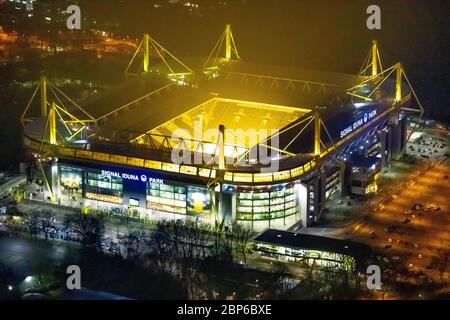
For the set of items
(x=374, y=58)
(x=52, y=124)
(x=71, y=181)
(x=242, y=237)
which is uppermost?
(x=374, y=58)

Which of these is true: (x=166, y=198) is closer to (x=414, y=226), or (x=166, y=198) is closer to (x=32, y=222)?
(x=32, y=222)

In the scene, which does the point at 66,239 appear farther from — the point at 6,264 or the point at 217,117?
the point at 217,117

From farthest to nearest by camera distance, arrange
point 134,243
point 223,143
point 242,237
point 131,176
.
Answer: point 131,176
point 223,143
point 134,243
point 242,237

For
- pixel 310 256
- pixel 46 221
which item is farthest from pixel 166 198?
pixel 310 256

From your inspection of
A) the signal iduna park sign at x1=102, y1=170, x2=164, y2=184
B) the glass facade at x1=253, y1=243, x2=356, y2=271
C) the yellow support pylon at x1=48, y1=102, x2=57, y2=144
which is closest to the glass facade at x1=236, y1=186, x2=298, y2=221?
the glass facade at x1=253, y1=243, x2=356, y2=271

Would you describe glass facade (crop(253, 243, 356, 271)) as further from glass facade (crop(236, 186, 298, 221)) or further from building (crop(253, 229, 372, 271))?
glass facade (crop(236, 186, 298, 221))
